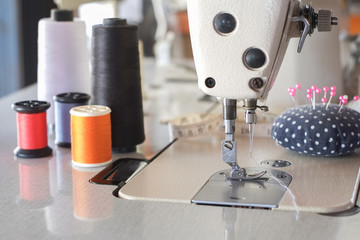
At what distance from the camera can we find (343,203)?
104 cm

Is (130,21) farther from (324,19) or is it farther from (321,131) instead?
(324,19)

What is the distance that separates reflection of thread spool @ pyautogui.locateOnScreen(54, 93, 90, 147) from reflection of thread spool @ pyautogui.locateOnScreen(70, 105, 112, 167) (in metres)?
0.12

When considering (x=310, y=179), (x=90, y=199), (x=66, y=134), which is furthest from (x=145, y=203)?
(x=66, y=134)

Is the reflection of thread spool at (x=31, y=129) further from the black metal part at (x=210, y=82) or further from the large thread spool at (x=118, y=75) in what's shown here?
the black metal part at (x=210, y=82)

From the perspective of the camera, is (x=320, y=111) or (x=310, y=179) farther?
(x=320, y=111)

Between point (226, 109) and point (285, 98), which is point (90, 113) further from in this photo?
point (285, 98)

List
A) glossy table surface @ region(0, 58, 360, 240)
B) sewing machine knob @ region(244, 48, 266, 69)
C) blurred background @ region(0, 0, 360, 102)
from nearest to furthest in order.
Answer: glossy table surface @ region(0, 58, 360, 240) < sewing machine knob @ region(244, 48, 266, 69) < blurred background @ region(0, 0, 360, 102)

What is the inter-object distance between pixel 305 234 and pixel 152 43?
3833 mm

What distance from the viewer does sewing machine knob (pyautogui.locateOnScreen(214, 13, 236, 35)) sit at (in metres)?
1.03

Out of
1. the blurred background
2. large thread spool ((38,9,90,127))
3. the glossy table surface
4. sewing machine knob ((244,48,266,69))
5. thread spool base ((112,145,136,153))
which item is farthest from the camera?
the blurred background

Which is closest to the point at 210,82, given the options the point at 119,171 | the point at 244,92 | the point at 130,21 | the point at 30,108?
the point at 244,92

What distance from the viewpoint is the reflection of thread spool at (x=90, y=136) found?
1274 mm

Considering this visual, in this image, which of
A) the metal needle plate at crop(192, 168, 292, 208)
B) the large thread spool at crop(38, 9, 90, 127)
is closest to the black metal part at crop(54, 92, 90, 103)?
the large thread spool at crop(38, 9, 90, 127)

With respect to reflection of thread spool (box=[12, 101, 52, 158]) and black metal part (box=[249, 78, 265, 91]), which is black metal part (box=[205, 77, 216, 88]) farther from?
reflection of thread spool (box=[12, 101, 52, 158])
